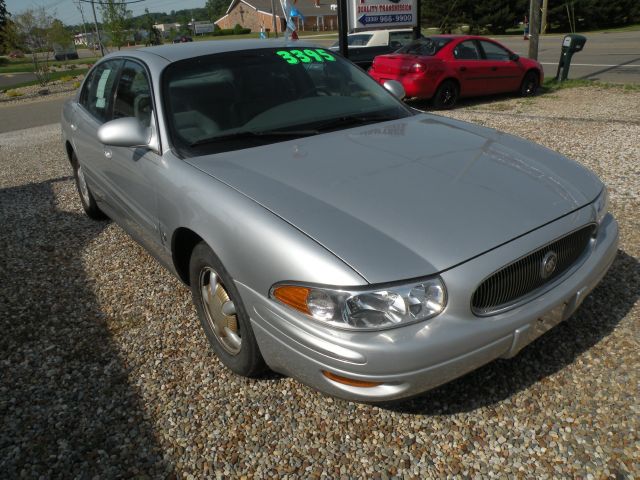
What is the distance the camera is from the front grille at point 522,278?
2.03m

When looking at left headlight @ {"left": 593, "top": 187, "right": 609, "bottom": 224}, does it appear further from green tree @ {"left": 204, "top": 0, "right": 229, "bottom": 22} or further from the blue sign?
green tree @ {"left": 204, "top": 0, "right": 229, "bottom": 22}

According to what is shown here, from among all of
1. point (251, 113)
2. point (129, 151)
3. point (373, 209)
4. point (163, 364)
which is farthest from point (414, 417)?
point (129, 151)

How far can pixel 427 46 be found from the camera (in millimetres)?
10367

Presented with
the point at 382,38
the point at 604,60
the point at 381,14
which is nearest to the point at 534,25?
the point at 381,14

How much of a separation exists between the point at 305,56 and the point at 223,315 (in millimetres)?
1895

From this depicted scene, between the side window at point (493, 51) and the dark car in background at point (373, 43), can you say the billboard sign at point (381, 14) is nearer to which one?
the dark car in background at point (373, 43)

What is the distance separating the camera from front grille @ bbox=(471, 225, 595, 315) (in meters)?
2.03

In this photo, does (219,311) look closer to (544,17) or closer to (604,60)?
(604,60)

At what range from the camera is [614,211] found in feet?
14.8

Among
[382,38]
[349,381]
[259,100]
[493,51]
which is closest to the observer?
[349,381]

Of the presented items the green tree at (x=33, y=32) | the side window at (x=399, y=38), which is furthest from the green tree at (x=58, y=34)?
the side window at (x=399, y=38)

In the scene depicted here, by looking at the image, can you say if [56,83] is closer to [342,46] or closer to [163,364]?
[342,46]

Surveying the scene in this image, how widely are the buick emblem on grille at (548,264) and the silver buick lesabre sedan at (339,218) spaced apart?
0.02 m

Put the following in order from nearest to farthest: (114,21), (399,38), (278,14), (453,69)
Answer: (453,69) → (399,38) → (114,21) → (278,14)
